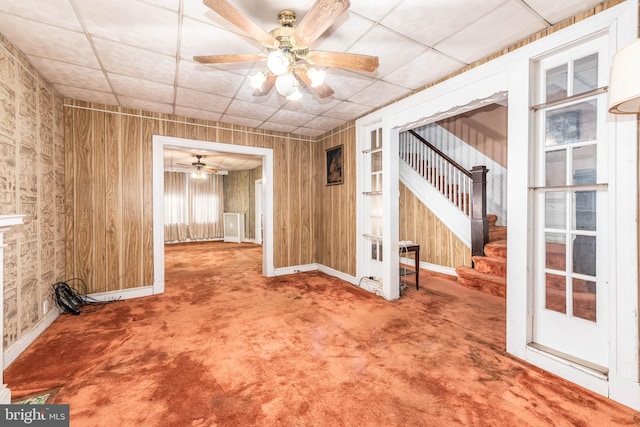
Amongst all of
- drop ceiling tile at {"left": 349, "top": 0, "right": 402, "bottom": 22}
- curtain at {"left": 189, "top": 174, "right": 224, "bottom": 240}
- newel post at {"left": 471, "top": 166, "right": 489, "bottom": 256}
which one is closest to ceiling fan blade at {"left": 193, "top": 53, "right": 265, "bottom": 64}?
drop ceiling tile at {"left": 349, "top": 0, "right": 402, "bottom": 22}

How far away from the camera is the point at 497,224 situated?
5.05m

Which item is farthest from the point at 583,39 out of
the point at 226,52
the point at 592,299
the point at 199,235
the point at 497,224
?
the point at 199,235

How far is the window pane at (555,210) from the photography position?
203cm

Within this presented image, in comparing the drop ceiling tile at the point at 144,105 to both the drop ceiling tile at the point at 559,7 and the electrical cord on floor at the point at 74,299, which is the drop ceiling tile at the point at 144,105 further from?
the drop ceiling tile at the point at 559,7

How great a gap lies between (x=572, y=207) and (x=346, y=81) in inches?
92.1

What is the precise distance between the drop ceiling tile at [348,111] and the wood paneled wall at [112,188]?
1929 mm

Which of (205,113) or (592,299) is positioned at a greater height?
(205,113)

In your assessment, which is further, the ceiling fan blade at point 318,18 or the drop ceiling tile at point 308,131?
the drop ceiling tile at point 308,131

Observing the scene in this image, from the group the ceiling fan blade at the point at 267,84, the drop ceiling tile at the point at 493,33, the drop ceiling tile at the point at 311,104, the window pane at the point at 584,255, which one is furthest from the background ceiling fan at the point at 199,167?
the window pane at the point at 584,255

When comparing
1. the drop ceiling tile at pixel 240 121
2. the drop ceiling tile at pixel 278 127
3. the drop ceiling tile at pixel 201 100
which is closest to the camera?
the drop ceiling tile at pixel 201 100

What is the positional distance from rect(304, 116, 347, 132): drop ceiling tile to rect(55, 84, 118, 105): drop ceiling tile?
2705 mm

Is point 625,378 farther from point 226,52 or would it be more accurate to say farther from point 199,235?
point 199,235

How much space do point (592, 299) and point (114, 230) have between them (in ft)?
16.9

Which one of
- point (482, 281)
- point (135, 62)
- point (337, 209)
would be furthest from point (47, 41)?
point (482, 281)
